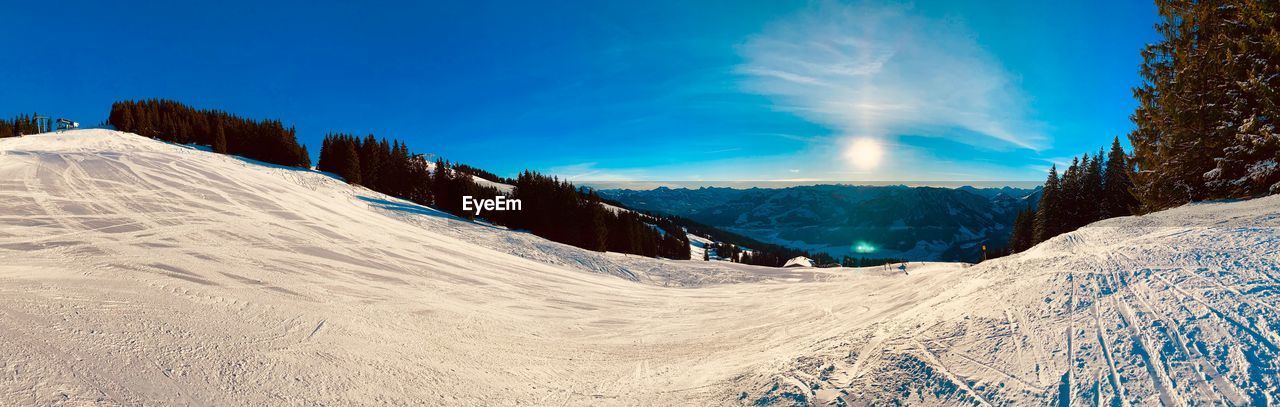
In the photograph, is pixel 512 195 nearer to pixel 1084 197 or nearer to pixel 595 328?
pixel 595 328

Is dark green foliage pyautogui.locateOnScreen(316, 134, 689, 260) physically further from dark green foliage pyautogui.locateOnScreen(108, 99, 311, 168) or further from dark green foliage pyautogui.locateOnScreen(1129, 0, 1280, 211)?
dark green foliage pyautogui.locateOnScreen(1129, 0, 1280, 211)

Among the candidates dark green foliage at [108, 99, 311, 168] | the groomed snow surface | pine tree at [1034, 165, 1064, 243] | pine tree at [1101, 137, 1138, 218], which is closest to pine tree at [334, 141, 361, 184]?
dark green foliage at [108, 99, 311, 168]

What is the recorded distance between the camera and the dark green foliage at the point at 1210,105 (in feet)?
41.7

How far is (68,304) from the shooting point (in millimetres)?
7645

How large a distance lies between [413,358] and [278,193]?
28.1m

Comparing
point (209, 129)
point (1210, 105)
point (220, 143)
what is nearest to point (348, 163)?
point (220, 143)

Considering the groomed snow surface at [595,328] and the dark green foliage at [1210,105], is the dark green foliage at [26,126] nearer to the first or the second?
the groomed snow surface at [595,328]

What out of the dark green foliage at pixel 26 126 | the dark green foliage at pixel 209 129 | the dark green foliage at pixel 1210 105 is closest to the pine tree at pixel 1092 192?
the dark green foliage at pixel 1210 105

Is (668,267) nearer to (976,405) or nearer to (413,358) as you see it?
(413,358)

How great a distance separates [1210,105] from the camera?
14133mm

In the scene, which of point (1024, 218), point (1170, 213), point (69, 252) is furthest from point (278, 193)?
point (1024, 218)

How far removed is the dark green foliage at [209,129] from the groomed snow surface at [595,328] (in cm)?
4872

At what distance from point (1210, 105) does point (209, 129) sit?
105186 millimetres

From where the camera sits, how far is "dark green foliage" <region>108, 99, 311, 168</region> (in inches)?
2296
